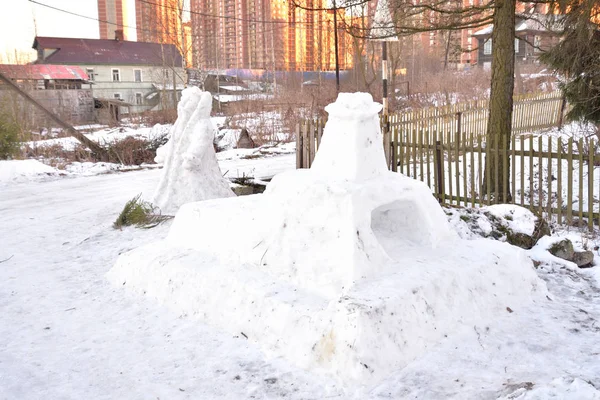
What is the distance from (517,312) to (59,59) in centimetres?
4767

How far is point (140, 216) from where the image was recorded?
7.94 meters

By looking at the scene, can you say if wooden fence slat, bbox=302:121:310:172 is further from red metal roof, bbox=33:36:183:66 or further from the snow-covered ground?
red metal roof, bbox=33:36:183:66

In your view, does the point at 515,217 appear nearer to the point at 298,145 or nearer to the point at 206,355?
the point at 206,355

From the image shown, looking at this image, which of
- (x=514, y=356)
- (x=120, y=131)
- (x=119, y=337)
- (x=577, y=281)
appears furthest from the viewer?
(x=120, y=131)

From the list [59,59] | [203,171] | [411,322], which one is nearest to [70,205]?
[203,171]

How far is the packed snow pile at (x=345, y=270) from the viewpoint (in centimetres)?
360

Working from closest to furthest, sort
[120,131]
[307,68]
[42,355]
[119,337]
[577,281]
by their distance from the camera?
[42,355] < [119,337] < [577,281] < [120,131] < [307,68]

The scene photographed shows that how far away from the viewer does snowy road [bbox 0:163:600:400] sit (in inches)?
132

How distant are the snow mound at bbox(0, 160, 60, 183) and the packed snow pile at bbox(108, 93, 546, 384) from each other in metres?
9.73

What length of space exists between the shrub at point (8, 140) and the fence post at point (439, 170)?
11917 millimetres

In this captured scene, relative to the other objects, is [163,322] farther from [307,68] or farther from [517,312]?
[307,68]

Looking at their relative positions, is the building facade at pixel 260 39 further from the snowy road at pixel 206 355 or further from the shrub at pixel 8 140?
the snowy road at pixel 206 355

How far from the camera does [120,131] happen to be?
2200cm

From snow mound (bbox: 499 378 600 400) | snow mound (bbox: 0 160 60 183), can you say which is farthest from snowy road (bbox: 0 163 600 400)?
snow mound (bbox: 0 160 60 183)
